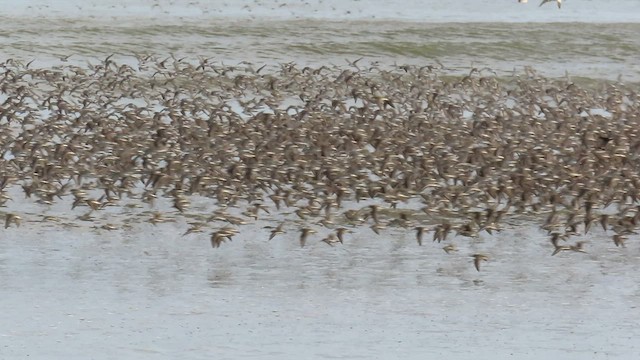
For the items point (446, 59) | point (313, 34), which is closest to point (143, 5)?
point (313, 34)

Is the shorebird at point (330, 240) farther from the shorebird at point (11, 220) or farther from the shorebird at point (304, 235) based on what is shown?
the shorebird at point (11, 220)

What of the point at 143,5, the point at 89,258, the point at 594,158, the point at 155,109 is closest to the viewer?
the point at 89,258

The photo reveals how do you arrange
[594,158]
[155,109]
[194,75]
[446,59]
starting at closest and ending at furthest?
[594,158], [155,109], [194,75], [446,59]

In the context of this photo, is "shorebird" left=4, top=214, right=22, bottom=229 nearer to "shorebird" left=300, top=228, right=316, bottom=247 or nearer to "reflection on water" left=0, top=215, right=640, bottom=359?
"reflection on water" left=0, top=215, right=640, bottom=359

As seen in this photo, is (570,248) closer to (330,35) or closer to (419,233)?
Answer: (419,233)

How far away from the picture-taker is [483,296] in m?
14.1

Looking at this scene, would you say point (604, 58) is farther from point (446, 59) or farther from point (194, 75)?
point (194, 75)

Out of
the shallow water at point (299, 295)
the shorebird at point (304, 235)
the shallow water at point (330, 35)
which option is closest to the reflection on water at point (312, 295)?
the shallow water at point (299, 295)

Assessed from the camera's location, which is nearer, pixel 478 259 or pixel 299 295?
pixel 299 295

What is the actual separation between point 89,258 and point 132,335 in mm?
2495

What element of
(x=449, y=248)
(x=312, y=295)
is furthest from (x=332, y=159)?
(x=312, y=295)

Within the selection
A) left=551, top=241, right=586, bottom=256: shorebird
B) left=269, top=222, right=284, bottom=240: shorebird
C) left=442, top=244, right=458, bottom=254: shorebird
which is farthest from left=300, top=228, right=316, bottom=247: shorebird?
left=551, top=241, right=586, bottom=256: shorebird

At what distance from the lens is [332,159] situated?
1862cm

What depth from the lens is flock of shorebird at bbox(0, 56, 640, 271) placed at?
16.6 meters
